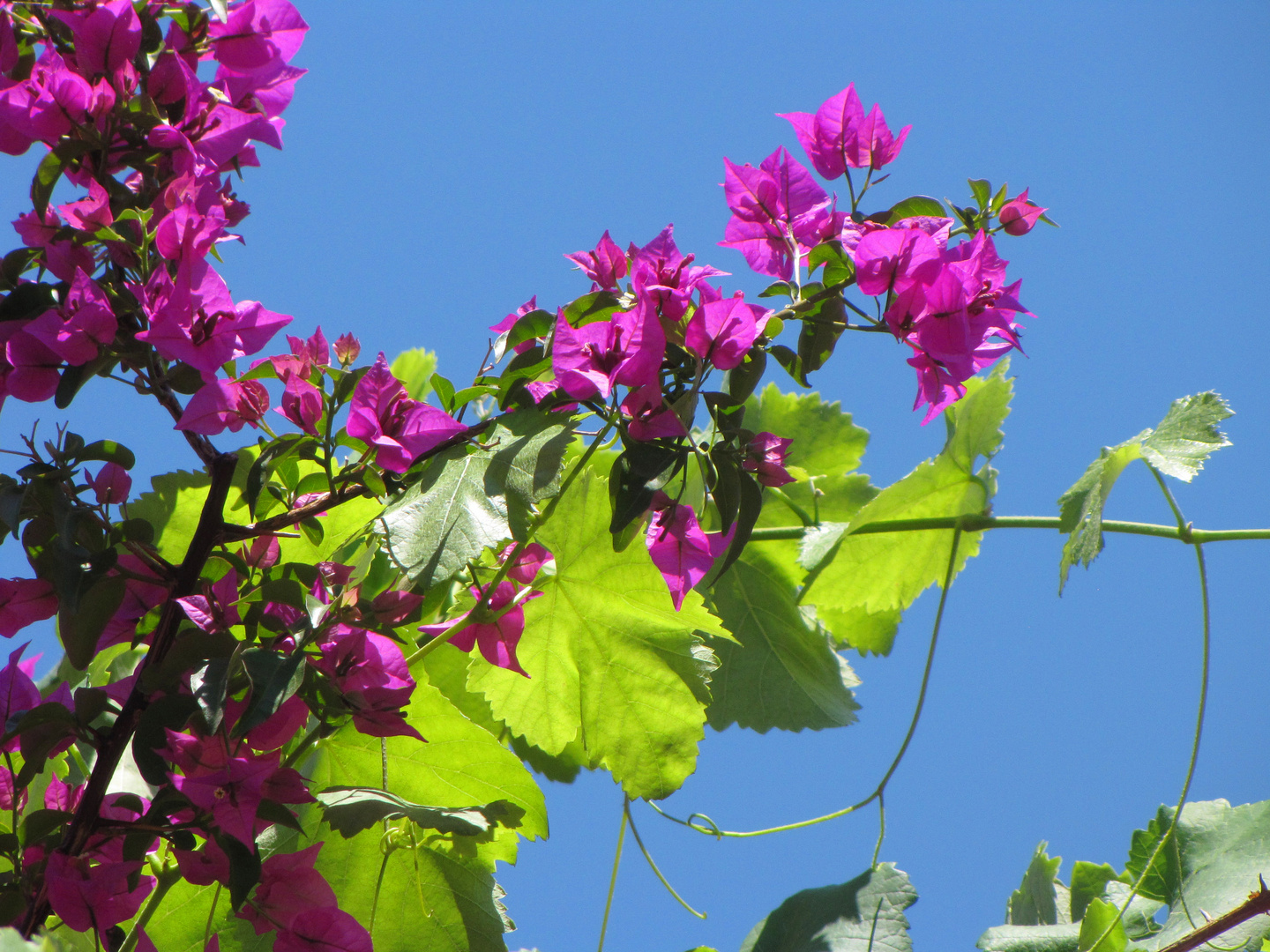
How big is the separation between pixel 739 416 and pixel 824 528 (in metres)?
0.44

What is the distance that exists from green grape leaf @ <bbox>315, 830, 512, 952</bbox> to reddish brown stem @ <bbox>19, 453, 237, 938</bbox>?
7.9 inches

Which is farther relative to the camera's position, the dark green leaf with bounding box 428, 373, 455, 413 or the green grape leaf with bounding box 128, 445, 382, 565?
the green grape leaf with bounding box 128, 445, 382, 565

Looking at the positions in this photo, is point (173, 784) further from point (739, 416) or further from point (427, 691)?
point (739, 416)

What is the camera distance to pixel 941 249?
0.51m

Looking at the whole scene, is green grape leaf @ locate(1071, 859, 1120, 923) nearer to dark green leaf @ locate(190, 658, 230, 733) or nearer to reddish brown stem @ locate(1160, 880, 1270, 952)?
reddish brown stem @ locate(1160, 880, 1270, 952)

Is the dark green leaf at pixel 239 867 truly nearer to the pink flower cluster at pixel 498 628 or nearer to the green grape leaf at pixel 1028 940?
the pink flower cluster at pixel 498 628

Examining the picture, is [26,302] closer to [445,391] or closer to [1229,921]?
[445,391]

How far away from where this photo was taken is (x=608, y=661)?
2.47 feet

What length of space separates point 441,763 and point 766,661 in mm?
452

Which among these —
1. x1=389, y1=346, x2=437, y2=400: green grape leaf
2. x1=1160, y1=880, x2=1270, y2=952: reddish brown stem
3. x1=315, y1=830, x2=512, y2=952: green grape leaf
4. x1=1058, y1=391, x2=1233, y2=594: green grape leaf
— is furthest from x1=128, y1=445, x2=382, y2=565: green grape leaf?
x1=1160, y1=880, x2=1270, y2=952: reddish brown stem

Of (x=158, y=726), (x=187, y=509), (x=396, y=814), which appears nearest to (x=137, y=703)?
(x=158, y=726)

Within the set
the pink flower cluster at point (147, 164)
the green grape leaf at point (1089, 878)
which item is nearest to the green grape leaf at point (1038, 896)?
the green grape leaf at point (1089, 878)

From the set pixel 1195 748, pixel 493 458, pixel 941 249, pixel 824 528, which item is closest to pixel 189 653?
A: pixel 493 458

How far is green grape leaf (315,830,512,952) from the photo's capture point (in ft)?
2.15
